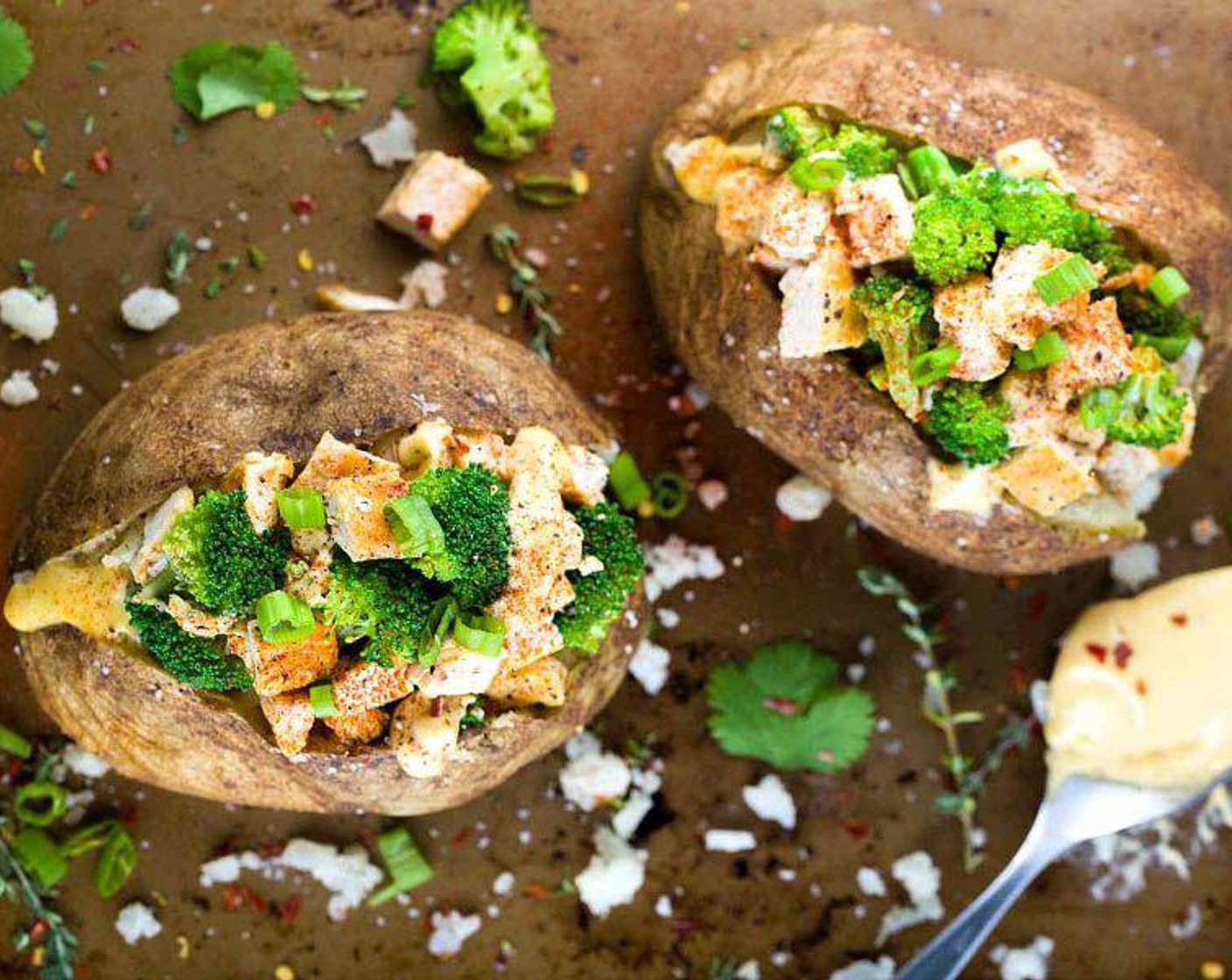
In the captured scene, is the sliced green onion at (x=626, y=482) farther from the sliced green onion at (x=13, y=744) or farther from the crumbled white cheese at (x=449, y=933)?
the sliced green onion at (x=13, y=744)

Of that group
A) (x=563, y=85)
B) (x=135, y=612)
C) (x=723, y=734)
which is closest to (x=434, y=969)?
(x=723, y=734)

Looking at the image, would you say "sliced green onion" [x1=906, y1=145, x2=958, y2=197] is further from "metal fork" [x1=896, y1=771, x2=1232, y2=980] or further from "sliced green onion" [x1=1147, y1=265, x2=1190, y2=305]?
"metal fork" [x1=896, y1=771, x2=1232, y2=980]

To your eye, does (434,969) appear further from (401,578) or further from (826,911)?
(401,578)

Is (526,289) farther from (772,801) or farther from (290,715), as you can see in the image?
(772,801)

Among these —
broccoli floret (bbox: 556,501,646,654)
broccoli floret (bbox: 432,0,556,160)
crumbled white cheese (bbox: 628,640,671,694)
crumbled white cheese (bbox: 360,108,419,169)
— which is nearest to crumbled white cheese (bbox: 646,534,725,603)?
crumbled white cheese (bbox: 628,640,671,694)

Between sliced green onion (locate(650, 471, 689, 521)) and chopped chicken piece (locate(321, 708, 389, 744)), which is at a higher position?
chopped chicken piece (locate(321, 708, 389, 744))

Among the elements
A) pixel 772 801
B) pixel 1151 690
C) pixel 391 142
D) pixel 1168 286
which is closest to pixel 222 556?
pixel 391 142

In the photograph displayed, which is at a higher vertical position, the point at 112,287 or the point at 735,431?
the point at 112,287
